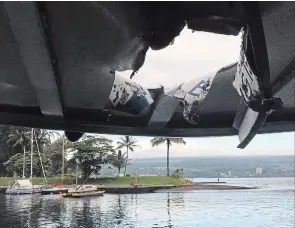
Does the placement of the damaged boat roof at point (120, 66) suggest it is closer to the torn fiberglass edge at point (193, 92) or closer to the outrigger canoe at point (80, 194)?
the torn fiberglass edge at point (193, 92)

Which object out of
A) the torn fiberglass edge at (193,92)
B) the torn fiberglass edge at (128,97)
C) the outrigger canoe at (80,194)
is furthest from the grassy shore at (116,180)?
the torn fiberglass edge at (193,92)

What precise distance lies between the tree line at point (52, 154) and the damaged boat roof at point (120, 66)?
6270cm

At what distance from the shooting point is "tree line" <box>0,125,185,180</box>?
71688 mm

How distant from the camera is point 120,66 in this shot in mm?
4629

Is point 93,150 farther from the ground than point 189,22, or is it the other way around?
point 93,150

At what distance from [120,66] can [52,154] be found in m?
77.0

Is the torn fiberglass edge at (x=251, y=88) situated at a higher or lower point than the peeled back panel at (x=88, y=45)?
lower

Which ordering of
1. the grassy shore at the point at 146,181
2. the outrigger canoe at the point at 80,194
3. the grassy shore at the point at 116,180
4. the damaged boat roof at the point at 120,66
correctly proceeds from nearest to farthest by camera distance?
the damaged boat roof at the point at 120,66 → the outrigger canoe at the point at 80,194 → the grassy shore at the point at 116,180 → the grassy shore at the point at 146,181

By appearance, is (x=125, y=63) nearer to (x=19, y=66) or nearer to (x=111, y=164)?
(x=19, y=66)

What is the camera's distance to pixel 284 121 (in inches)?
251

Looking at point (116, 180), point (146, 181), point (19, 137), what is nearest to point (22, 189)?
point (116, 180)

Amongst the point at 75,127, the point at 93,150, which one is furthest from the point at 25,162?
the point at 75,127

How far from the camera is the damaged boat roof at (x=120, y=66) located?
11.4 feet

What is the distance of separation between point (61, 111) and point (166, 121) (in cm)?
165
